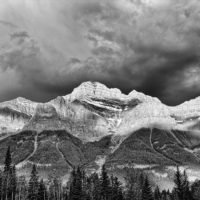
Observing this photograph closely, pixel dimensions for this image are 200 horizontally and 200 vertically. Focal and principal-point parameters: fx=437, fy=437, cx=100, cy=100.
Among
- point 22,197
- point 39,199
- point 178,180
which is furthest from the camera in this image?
point 22,197

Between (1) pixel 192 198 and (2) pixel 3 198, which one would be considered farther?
(2) pixel 3 198

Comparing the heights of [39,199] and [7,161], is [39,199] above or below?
below

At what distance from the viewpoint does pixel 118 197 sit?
529ft

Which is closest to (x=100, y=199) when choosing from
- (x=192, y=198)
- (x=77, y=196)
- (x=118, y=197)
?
(x=118, y=197)

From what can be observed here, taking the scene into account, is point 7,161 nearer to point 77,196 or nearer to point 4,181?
point 4,181

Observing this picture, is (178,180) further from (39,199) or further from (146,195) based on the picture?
(39,199)

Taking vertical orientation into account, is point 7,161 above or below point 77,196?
above

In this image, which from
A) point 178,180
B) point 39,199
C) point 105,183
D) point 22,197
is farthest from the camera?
point 22,197

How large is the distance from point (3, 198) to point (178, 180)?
72.6 metres

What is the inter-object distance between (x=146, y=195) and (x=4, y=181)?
58.2 metres

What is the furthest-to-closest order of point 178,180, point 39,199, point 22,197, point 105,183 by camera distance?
point 22,197 → point 39,199 → point 105,183 → point 178,180

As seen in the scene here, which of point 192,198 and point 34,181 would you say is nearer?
point 192,198

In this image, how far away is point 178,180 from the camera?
143 meters

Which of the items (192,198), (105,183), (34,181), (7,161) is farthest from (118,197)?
(7,161)
